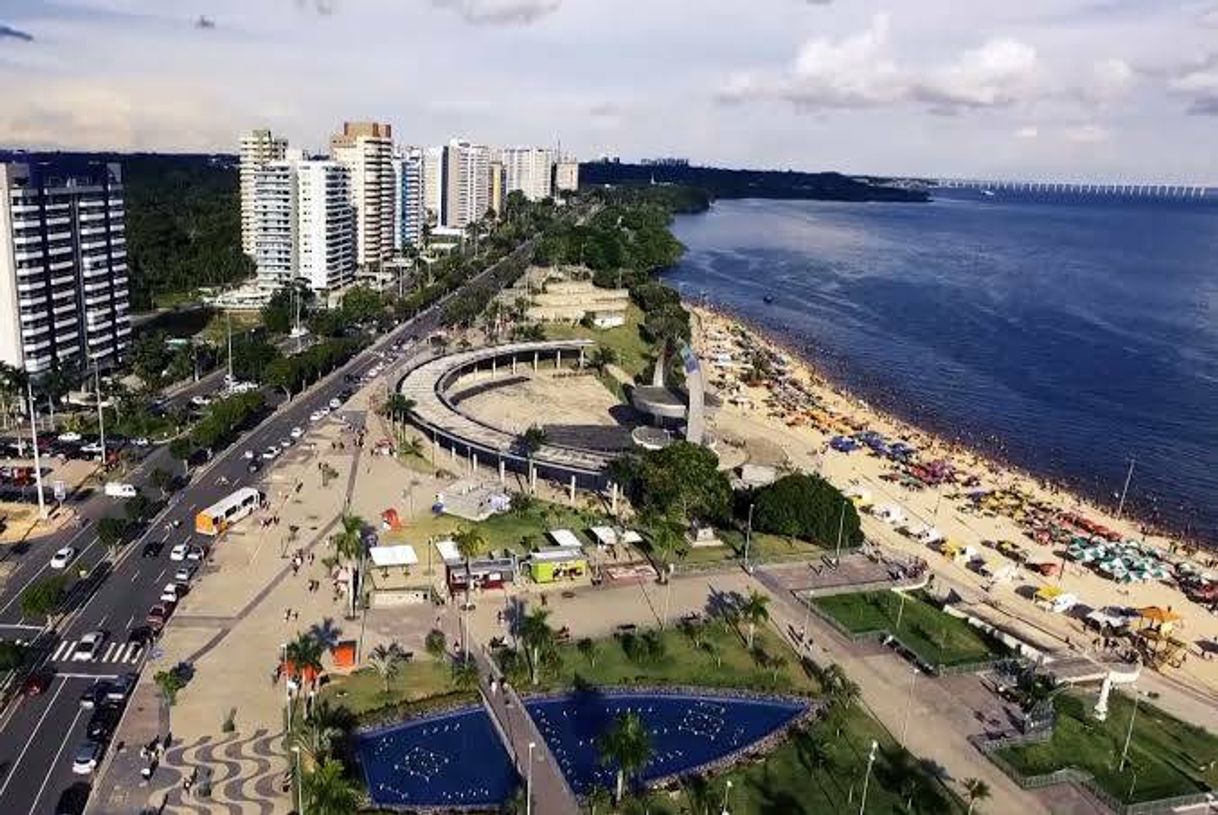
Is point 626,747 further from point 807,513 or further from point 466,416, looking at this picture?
point 466,416

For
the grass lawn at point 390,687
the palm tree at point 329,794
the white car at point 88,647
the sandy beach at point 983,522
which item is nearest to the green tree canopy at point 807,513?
the sandy beach at point 983,522

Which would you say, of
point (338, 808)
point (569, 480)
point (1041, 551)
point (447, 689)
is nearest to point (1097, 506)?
point (1041, 551)

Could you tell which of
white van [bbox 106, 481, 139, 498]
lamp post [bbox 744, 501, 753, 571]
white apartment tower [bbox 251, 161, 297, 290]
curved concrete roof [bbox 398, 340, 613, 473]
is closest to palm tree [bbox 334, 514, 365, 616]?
curved concrete roof [bbox 398, 340, 613, 473]

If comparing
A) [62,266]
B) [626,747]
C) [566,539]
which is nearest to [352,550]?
[566,539]

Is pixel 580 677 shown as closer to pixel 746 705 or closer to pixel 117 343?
pixel 746 705

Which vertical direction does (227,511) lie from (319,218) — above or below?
below

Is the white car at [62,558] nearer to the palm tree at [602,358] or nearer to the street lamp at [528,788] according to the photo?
the street lamp at [528,788]
